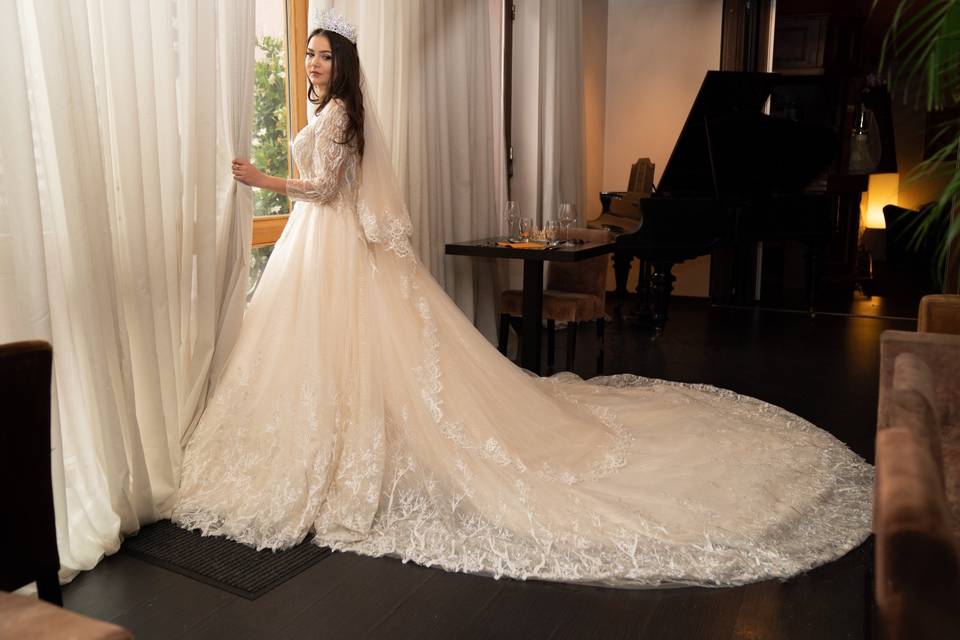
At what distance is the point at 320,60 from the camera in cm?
328

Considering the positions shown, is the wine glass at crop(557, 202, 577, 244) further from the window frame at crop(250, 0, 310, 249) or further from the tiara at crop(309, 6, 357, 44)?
the tiara at crop(309, 6, 357, 44)

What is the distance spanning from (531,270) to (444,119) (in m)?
1.11

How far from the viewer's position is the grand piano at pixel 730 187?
605cm

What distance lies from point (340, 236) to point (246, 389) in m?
0.69

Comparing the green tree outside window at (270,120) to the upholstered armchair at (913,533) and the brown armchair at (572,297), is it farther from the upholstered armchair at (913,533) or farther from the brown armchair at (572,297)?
the upholstered armchair at (913,533)

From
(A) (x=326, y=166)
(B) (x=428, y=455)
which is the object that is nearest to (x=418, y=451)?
(B) (x=428, y=455)

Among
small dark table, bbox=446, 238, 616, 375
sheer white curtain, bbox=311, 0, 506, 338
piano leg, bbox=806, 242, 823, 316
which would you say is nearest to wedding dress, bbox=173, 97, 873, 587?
small dark table, bbox=446, 238, 616, 375

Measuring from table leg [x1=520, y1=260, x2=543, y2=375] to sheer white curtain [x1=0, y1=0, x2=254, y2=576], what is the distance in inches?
65.8

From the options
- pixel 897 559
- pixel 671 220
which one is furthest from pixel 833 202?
pixel 897 559

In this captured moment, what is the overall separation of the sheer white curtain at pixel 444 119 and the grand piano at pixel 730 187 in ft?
3.95

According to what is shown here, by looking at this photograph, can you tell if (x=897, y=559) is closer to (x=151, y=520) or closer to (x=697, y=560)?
(x=697, y=560)

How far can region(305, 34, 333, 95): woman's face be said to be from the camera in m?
3.28

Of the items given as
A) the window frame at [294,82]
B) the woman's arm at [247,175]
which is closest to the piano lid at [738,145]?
the window frame at [294,82]

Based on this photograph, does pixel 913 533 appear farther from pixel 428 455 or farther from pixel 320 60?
pixel 320 60
